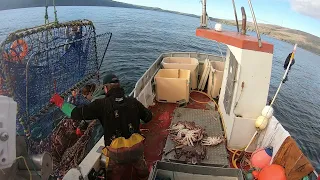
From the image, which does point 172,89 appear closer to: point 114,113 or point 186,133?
point 186,133

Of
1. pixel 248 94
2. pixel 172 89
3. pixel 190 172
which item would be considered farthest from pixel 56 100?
pixel 172 89

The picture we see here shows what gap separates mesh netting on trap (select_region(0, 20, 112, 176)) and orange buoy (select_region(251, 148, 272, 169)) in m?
4.42

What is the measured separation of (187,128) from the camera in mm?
5609

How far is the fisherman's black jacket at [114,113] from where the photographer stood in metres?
3.47

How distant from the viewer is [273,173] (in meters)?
4.14

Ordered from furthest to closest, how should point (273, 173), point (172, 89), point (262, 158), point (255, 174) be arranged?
point (172, 89)
point (262, 158)
point (255, 174)
point (273, 173)

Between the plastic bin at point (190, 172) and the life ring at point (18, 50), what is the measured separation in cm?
337

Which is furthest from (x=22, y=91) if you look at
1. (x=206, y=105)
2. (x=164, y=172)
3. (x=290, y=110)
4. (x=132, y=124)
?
(x=290, y=110)

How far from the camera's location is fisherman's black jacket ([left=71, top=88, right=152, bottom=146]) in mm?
3469

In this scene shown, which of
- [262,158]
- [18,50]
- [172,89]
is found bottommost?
[262,158]

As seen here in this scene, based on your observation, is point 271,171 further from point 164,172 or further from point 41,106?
point 41,106

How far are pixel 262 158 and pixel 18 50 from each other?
527 cm

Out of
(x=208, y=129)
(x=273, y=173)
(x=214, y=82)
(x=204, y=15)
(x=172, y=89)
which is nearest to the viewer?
(x=273, y=173)

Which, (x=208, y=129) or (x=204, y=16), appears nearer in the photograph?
(x=208, y=129)
